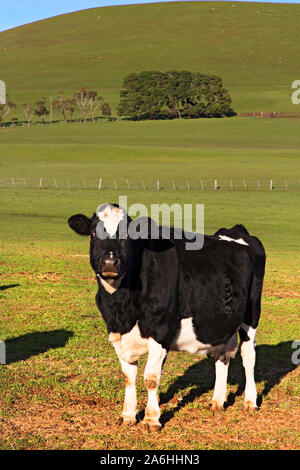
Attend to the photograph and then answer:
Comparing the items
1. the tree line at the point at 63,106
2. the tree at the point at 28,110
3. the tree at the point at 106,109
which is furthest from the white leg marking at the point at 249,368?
the tree at the point at 106,109

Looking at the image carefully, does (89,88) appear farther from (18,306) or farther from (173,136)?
(18,306)

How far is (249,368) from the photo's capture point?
30.4 feet

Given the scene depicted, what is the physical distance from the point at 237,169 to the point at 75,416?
7198cm

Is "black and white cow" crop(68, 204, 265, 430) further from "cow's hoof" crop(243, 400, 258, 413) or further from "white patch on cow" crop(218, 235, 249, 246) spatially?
"white patch on cow" crop(218, 235, 249, 246)

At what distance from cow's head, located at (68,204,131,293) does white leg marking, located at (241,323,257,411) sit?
2411 mm

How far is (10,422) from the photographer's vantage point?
8258mm

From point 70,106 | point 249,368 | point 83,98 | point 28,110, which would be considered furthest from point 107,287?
point 83,98

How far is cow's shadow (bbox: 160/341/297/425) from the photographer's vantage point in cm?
945

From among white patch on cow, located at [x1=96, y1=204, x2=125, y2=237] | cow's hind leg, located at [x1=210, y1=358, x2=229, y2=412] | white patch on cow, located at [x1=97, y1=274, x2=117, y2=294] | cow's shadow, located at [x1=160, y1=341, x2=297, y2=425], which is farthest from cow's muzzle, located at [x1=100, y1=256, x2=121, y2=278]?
cow's hind leg, located at [x1=210, y1=358, x2=229, y2=412]

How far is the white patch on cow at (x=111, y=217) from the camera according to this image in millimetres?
7680

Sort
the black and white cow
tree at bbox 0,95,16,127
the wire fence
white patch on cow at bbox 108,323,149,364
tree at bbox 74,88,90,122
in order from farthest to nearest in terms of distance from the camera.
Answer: tree at bbox 74,88,90,122 → tree at bbox 0,95,16,127 → the wire fence → white patch on cow at bbox 108,323,149,364 → the black and white cow

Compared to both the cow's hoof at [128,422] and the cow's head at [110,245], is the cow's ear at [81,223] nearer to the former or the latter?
the cow's head at [110,245]

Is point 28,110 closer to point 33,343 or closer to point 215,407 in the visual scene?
point 33,343
